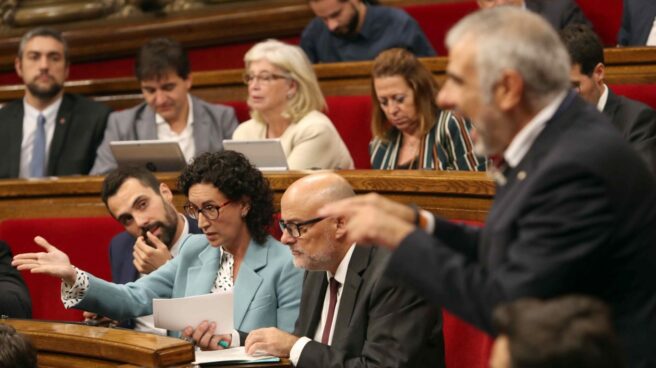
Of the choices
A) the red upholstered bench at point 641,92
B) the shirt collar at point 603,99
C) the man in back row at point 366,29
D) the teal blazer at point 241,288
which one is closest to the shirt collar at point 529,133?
the teal blazer at point 241,288

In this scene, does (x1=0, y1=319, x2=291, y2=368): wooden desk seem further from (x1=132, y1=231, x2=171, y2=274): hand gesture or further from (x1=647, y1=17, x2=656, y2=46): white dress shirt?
(x1=647, y1=17, x2=656, y2=46): white dress shirt

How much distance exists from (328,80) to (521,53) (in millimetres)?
1832

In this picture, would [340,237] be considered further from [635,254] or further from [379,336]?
[635,254]

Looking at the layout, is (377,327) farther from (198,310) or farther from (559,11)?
(559,11)

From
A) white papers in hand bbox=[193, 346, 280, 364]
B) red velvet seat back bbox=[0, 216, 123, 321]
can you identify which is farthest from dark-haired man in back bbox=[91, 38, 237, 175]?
white papers in hand bbox=[193, 346, 280, 364]

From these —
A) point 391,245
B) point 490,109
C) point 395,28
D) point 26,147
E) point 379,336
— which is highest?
point 395,28

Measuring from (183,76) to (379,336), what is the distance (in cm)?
138

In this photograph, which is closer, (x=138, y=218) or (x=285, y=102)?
(x=138, y=218)

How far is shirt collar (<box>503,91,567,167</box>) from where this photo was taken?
0.97m

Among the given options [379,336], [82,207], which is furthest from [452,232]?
[82,207]

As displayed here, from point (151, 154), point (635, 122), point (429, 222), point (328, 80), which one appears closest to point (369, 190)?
point (635, 122)

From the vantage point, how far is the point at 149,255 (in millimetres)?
2033

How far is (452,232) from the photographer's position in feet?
3.48

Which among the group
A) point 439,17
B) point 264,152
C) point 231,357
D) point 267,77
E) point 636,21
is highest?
point 439,17
